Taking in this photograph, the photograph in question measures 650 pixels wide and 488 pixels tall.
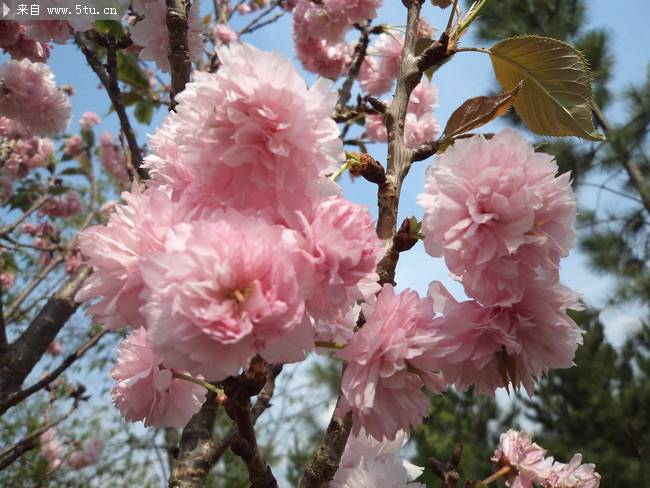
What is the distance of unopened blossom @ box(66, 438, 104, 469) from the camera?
218 inches

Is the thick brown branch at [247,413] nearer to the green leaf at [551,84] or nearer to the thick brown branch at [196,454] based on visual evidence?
the thick brown branch at [196,454]

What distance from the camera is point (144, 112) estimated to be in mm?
2586

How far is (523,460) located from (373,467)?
0.31m

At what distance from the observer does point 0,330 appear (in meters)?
1.68

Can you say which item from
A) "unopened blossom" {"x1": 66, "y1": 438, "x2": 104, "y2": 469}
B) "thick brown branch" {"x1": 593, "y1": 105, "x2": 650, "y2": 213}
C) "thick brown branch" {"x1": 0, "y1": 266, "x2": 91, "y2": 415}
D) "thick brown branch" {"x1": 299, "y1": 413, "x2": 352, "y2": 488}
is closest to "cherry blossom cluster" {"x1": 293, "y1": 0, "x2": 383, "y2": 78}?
"thick brown branch" {"x1": 0, "y1": 266, "x2": 91, "y2": 415}

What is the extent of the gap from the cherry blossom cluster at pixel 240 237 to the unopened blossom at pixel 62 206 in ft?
14.5

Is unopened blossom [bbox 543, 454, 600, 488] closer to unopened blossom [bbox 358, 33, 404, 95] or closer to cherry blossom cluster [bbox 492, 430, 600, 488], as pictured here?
cherry blossom cluster [bbox 492, 430, 600, 488]

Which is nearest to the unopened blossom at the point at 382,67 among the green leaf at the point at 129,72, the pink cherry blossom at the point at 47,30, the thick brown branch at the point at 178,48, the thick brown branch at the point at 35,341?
the green leaf at the point at 129,72

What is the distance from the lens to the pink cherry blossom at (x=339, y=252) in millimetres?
504

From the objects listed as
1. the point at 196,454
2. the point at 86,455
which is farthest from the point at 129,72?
the point at 86,455

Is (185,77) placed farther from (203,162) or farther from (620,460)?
(620,460)

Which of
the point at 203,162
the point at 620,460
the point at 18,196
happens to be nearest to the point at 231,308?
the point at 203,162

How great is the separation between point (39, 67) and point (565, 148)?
22.1 feet

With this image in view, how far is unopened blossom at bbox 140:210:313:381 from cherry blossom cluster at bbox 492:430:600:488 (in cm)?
78
